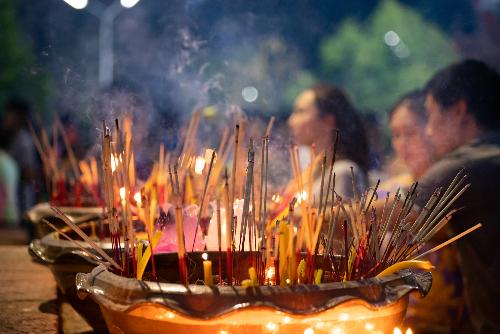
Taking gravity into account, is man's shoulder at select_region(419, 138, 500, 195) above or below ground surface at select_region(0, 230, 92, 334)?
above

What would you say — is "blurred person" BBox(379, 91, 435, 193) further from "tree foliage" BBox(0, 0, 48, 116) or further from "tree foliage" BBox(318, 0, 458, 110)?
"tree foliage" BBox(318, 0, 458, 110)

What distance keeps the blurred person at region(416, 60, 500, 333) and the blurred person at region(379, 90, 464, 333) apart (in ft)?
0.46

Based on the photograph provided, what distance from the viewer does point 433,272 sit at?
3.56 meters

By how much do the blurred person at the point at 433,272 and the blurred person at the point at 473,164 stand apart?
0.14m

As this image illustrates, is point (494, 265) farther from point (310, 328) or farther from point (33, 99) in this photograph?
point (33, 99)

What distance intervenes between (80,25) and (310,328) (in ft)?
10.5

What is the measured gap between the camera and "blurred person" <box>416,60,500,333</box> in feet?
9.89

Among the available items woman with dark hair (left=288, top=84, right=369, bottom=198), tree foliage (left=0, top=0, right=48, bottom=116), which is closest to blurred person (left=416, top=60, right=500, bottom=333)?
woman with dark hair (left=288, top=84, right=369, bottom=198)

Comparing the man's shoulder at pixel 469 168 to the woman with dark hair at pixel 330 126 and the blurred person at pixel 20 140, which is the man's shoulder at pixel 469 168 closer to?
the woman with dark hair at pixel 330 126

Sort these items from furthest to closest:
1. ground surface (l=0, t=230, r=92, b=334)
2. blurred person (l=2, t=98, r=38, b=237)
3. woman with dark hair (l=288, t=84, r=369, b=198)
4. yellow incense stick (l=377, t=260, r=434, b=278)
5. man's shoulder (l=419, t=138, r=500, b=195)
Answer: blurred person (l=2, t=98, r=38, b=237)
woman with dark hair (l=288, t=84, r=369, b=198)
man's shoulder (l=419, t=138, r=500, b=195)
ground surface (l=0, t=230, r=92, b=334)
yellow incense stick (l=377, t=260, r=434, b=278)

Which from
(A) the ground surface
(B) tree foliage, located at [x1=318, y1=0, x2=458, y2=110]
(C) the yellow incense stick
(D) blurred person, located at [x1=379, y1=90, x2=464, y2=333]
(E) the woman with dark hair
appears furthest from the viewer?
(B) tree foliage, located at [x1=318, y1=0, x2=458, y2=110]

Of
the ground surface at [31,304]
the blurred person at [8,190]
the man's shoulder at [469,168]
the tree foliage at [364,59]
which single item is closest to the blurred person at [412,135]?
the man's shoulder at [469,168]

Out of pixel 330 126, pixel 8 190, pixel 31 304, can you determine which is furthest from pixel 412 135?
pixel 8 190

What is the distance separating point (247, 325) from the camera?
45.6 inches
